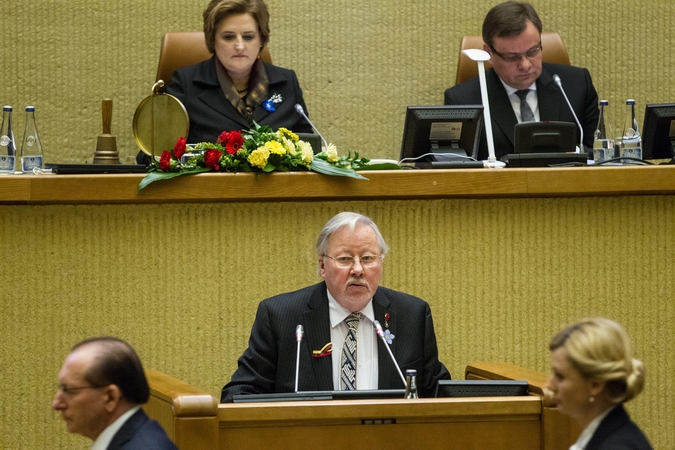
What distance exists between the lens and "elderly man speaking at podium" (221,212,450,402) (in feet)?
10.6

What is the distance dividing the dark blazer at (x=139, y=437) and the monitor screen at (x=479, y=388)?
1051mm

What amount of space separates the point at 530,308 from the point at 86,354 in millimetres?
1982

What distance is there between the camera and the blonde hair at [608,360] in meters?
2.00

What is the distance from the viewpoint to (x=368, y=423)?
272cm

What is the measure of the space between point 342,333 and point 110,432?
1.35 meters

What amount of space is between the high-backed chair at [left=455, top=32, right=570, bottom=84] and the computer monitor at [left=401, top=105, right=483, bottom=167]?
1102mm

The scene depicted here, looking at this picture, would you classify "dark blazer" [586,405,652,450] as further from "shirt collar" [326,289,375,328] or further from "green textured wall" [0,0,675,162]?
"green textured wall" [0,0,675,162]

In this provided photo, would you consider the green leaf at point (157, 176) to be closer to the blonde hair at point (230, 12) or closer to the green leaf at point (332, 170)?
the green leaf at point (332, 170)

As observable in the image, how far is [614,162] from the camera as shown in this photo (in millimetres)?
4113

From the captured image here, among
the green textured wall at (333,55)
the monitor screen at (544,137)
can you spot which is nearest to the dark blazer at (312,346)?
the monitor screen at (544,137)

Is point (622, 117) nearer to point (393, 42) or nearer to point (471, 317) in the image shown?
point (393, 42)

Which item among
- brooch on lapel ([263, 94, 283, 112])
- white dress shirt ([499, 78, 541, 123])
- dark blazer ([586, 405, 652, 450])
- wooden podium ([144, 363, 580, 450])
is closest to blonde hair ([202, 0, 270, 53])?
brooch on lapel ([263, 94, 283, 112])

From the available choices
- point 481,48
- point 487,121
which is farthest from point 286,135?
point 481,48

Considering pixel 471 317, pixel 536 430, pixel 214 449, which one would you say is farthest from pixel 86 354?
pixel 471 317
